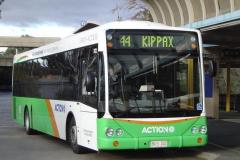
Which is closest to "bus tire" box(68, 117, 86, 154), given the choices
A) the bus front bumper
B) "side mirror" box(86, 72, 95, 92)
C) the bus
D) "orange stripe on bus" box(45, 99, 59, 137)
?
the bus

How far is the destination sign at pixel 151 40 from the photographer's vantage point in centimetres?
1192

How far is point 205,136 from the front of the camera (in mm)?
12109

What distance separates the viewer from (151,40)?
12.1 m

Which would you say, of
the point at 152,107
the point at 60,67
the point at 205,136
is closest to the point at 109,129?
the point at 152,107

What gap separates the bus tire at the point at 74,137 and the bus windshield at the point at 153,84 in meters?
2.19

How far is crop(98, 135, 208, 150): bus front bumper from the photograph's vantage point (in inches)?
452

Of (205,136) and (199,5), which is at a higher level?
(199,5)

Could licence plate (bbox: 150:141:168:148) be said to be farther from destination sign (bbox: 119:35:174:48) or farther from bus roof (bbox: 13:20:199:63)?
bus roof (bbox: 13:20:199:63)

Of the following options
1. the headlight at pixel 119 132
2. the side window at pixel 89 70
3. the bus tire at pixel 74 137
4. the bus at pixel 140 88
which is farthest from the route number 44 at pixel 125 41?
the bus tire at pixel 74 137

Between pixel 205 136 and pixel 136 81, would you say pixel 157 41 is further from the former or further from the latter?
pixel 205 136

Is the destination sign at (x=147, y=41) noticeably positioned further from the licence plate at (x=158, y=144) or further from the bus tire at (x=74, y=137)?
the bus tire at (x=74, y=137)

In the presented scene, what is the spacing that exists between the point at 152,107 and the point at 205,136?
4.31 ft

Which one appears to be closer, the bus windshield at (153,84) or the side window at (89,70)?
the bus windshield at (153,84)

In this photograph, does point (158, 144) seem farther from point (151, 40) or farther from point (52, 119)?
point (52, 119)
